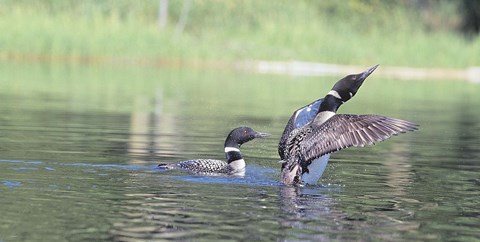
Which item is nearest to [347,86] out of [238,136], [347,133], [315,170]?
[347,133]

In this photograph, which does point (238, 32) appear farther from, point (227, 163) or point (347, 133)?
point (347, 133)

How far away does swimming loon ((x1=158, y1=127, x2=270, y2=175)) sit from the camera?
12.6 m

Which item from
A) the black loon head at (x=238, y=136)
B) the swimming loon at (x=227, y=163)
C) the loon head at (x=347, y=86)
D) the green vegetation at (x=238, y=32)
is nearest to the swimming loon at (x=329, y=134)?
the loon head at (x=347, y=86)

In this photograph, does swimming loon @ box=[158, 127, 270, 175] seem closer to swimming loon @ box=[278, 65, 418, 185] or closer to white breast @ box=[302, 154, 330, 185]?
swimming loon @ box=[278, 65, 418, 185]

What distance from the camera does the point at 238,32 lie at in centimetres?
5169

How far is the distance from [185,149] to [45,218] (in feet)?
21.5

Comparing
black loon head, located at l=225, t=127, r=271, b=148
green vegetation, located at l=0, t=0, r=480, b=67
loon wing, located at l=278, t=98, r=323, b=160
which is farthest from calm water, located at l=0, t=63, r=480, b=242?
green vegetation, located at l=0, t=0, r=480, b=67

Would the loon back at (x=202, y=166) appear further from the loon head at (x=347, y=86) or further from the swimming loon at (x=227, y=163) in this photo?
the loon head at (x=347, y=86)

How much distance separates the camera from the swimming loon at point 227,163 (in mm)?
12555

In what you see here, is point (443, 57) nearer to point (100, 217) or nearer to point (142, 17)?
point (142, 17)

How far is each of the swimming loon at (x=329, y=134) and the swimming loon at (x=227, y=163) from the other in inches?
30.0

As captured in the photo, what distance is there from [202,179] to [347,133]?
1.61 meters

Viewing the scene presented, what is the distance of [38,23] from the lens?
4381 cm

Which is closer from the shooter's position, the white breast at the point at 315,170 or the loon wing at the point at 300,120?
the white breast at the point at 315,170
